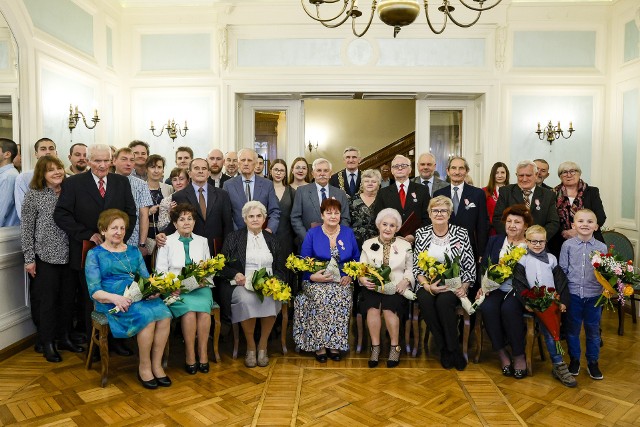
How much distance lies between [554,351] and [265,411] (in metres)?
2.13

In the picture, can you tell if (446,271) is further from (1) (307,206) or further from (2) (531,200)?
(1) (307,206)

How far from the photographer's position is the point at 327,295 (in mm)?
3994

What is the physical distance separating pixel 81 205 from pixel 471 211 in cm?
325

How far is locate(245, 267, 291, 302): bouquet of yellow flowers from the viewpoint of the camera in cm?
376

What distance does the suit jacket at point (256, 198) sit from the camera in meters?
4.49

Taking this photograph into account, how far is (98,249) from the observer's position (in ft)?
11.3

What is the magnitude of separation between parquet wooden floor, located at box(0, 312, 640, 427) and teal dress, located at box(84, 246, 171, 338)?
0.45 metres

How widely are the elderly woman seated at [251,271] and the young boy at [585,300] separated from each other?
7.33 ft

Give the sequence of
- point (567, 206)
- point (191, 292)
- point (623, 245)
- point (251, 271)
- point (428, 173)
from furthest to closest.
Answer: point (623, 245), point (428, 173), point (567, 206), point (251, 271), point (191, 292)

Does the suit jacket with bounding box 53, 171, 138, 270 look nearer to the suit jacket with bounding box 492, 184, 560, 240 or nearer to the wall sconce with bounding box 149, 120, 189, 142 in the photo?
the wall sconce with bounding box 149, 120, 189, 142

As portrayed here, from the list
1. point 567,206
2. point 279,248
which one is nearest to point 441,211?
point 279,248

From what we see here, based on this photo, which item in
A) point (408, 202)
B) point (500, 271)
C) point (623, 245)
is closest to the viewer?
point (500, 271)

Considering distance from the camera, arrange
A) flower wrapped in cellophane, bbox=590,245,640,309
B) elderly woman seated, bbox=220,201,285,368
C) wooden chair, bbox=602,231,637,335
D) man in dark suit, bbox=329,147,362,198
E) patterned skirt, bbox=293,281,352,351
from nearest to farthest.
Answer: flower wrapped in cellophane, bbox=590,245,640,309
elderly woman seated, bbox=220,201,285,368
patterned skirt, bbox=293,281,352,351
man in dark suit, bbox=329,147,362,198
wooden chair, bbox=602,231,637,335

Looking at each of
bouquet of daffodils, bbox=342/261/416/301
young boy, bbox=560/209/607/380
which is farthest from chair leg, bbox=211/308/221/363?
young boy, bbox=560/209/607/380
